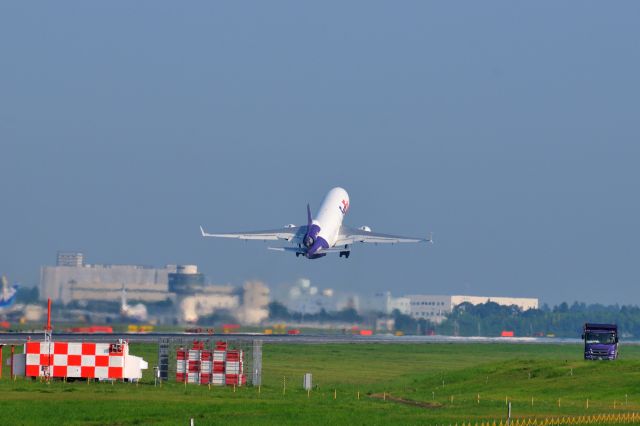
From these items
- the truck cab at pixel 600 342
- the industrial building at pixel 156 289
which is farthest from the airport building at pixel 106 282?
the truck cab at pixel 600 342

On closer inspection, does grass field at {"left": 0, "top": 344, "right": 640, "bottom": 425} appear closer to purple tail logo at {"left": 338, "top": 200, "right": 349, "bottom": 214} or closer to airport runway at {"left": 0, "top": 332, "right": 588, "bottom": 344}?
airport runway at {"left": 0, "top": 332, "right": 588, "bottom": 344}

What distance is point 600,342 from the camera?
11400 cm

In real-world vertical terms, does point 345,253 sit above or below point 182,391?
above

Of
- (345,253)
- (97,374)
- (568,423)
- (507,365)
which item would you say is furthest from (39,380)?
(345,253)

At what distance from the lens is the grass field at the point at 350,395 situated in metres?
64.9

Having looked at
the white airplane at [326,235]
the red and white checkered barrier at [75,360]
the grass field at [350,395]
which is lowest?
the grass field at [350,395]

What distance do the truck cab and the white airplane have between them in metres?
33.0

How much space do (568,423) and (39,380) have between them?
1316 inches

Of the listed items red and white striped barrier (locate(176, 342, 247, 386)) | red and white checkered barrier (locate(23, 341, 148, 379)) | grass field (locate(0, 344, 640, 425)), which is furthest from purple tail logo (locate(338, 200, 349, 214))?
red and white checkered barrier (locate(23, 341, 148, 379))

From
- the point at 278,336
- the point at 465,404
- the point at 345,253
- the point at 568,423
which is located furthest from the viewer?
the point at 278,336

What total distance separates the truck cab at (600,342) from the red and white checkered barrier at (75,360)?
152ft

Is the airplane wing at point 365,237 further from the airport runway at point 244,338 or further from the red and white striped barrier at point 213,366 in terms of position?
the red and white striped barrier at point 213,366

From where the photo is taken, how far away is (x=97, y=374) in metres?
81.8

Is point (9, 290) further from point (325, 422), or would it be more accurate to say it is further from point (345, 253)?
point (325, 422)
